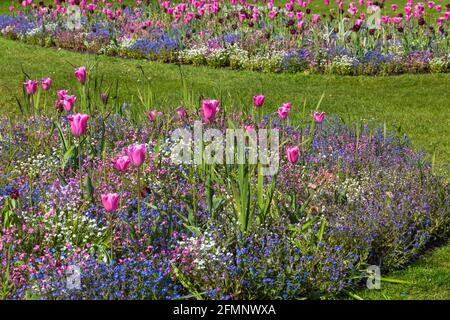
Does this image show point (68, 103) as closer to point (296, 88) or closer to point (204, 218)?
point (204, 218)

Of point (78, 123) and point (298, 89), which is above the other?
point (78, 123)

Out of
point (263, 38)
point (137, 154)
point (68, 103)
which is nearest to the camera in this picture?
point (137, 154)

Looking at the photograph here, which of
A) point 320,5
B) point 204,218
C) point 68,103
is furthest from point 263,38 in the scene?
point 204,218

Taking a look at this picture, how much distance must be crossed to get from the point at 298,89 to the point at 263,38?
2.32m

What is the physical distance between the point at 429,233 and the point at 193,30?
9111 mm

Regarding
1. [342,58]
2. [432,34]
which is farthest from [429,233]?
[432,34]

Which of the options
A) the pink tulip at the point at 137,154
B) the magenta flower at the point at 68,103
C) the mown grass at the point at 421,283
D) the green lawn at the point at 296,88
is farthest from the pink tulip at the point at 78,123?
the green lawn at the point at 296,88

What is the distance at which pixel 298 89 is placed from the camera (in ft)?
37.9

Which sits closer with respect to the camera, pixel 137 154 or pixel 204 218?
pixel 137 154

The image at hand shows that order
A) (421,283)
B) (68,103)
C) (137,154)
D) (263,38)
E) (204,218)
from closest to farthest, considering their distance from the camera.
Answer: (137,154) < (421,283) < (204,218) < (68,103) < (263,38)

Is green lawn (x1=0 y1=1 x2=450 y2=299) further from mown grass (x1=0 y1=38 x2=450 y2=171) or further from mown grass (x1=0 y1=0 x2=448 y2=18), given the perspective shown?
mown grass (x1=0 y1=0 x2=448 y2=18)

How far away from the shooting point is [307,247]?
17.7 feet

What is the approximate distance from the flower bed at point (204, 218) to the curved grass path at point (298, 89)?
1.43 m
